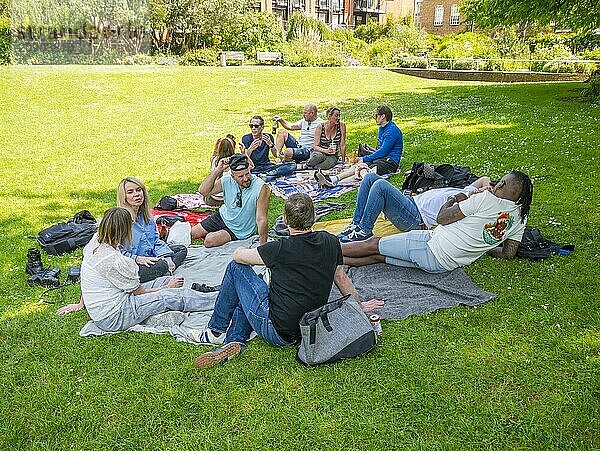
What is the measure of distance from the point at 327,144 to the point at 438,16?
47.5m

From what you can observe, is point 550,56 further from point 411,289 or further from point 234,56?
point 411,289

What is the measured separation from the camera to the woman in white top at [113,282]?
497 centimetres

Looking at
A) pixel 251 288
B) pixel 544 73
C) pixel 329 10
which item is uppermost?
pixel 329 10

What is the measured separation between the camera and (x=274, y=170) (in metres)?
10.5

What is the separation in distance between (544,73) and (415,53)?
13186 mm

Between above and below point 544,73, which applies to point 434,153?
below

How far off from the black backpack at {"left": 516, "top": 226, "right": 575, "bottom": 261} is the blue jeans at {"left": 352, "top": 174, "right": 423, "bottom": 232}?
49.3 inches

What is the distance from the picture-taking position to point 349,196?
9.31 meters

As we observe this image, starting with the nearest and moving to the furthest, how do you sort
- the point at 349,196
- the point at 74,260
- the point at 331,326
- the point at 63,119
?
the point at 331,326, the point at 74,260, the point at 349,196, the point at 63,119

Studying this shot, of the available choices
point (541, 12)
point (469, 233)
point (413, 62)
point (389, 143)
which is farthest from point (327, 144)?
point (413, 62)

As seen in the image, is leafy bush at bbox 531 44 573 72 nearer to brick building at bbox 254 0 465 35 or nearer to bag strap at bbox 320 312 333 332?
brick building at bbox 254 0 465 35

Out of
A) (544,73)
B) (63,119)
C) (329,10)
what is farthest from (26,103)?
(329,10)

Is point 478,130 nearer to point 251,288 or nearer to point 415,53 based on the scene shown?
point 251,288

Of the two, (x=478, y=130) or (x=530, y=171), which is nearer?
(x=530, y=171)
